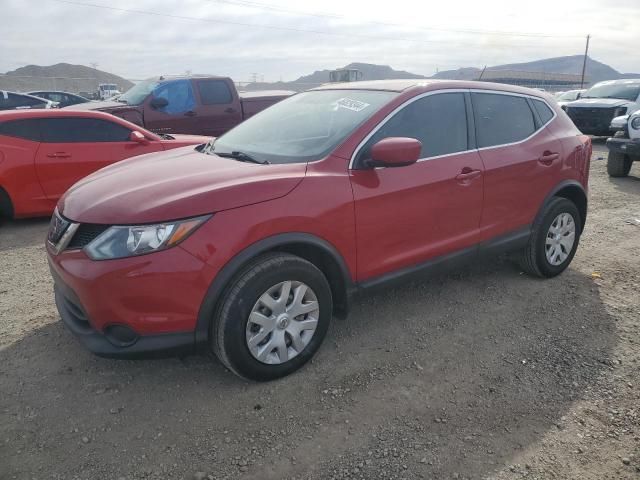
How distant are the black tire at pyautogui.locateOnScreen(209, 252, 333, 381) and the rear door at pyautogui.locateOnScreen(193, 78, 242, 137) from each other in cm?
723

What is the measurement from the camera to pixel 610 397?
2.78m

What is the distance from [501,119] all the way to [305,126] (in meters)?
1.63

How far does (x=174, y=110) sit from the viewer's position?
30.0 ft

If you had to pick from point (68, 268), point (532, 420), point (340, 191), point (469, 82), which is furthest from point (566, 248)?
point (68, 268)

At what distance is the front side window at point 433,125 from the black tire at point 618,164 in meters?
6.65

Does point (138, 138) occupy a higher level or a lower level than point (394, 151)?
lower

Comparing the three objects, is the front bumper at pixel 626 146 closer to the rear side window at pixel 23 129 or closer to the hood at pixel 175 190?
the hood at pixel 175 190

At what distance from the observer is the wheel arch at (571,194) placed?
417cm

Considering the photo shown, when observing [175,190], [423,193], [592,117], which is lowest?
[592,117]

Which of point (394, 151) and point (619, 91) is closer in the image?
point (394, 151)

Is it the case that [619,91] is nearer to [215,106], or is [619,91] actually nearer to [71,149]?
[215,106]

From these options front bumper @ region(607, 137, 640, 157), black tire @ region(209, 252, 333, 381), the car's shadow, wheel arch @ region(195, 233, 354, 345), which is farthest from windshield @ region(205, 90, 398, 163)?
front bumper @ region(607, 137, 640, 157)

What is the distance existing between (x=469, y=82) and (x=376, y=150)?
4.78ft

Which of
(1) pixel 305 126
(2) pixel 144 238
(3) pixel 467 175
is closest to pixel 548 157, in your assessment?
(3) pixel 467 175
